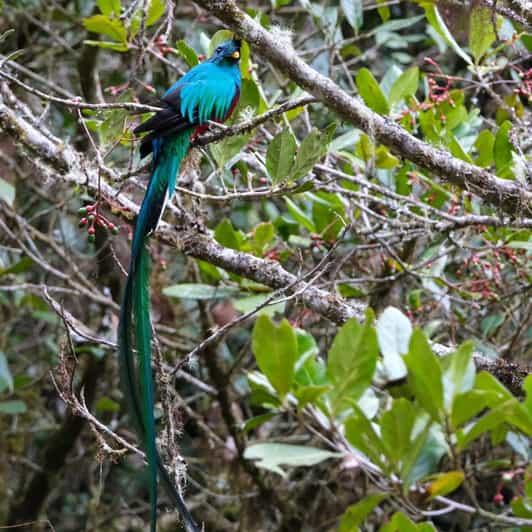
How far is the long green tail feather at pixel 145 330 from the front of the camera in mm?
1570

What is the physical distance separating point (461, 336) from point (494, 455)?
19.6 inches

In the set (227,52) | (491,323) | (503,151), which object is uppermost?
(227,52)

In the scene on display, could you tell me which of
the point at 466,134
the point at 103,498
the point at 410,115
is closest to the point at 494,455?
the point at 466,134

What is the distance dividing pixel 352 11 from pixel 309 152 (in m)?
1.29

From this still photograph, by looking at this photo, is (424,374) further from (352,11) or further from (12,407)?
(12,407)

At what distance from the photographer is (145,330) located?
1757 mm

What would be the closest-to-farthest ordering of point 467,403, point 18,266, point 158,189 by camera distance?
point 467,403
point 158,189
point 18,266

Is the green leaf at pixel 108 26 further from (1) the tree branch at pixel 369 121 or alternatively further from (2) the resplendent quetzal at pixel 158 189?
(1) the tree branch at pixel 369 121

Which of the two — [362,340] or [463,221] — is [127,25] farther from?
[362,340]

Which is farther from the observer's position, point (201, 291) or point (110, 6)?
point (201, 291)

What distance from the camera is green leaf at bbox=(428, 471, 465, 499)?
1145 millimetres

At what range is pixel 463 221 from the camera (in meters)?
2.14

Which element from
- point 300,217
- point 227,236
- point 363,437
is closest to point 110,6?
point 227,236

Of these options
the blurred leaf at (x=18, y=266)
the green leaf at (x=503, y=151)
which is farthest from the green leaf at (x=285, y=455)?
the blurred leaf at (x=18, y=266)
